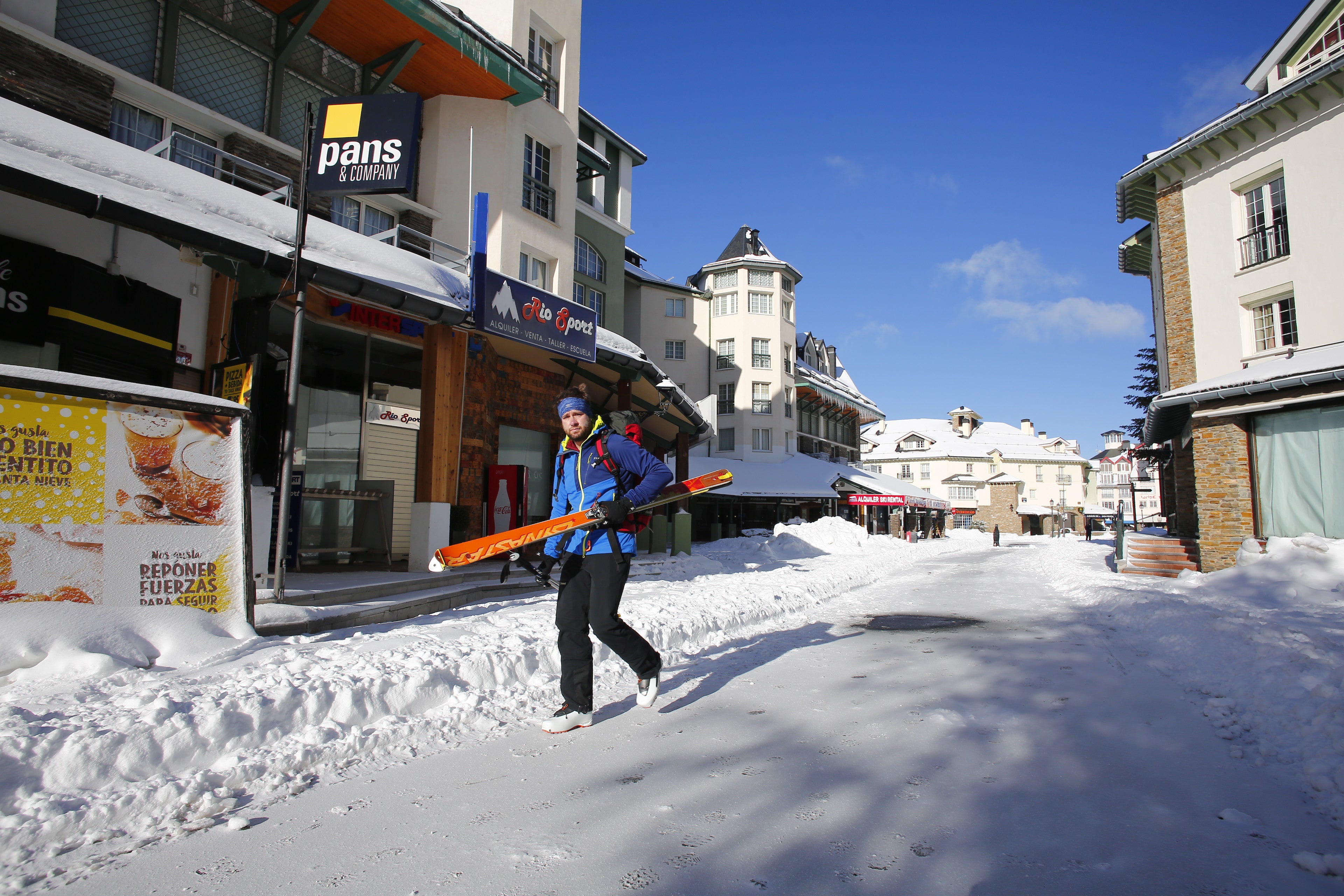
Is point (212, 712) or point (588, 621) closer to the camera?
point (212, 712)

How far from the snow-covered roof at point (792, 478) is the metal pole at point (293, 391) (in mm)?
25173

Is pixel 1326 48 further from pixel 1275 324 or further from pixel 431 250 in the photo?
pixel 431 250

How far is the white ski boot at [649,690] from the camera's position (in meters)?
4.37

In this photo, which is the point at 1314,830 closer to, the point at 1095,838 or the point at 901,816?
the point at 1095,838

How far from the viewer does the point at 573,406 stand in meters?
4.48

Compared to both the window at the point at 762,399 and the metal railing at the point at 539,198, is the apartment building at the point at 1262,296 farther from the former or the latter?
the window at the point at 762,399

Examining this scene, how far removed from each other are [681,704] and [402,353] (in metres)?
9.43

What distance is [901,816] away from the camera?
272 centimetres

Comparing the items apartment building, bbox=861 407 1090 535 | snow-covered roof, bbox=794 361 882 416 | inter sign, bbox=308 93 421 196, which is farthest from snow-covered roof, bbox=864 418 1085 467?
inter sign, bbox=308 93 421 196

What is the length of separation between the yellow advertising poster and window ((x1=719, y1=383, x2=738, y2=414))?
3370 cm

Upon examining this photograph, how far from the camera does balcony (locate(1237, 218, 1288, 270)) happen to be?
14.8 m

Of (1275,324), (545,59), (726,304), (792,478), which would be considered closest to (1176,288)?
(1275,324)

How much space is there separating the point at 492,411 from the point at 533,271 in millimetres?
3898

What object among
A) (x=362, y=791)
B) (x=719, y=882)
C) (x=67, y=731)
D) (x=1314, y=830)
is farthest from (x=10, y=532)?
(x=1314, y=830)
